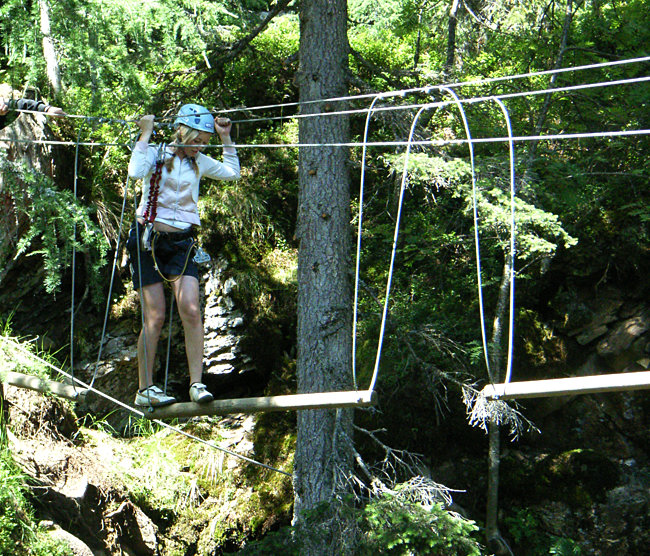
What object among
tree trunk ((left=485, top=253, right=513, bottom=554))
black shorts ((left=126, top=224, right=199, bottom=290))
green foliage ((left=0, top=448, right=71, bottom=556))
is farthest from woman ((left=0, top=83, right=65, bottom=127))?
tree trunk ((left=485, top=253, right=513, bottom=554))

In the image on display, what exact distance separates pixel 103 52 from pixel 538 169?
392 centimetres

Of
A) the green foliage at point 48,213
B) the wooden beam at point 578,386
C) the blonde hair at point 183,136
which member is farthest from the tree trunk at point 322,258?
the wooden beam at point 578,386

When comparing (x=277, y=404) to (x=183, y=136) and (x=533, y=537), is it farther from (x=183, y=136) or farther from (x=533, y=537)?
(x=533, y=537)

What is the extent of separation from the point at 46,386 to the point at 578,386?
304cm

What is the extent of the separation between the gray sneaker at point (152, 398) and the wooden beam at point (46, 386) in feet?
1.35

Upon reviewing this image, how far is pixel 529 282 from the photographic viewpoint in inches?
294

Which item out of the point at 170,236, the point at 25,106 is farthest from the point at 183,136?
the point at 25,106

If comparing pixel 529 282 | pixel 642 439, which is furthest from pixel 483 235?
pixel 642 439

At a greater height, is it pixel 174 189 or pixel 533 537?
pixel 174 189

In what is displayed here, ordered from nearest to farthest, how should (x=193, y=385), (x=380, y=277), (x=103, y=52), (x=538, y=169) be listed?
1. (x=193, y=385)
2. (x=103, y=52)
3. (x=538, y=169)
4. (x=380, y=277)

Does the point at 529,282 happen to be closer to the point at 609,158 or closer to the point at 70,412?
the point at 609,158

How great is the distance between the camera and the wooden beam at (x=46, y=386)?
4176 millimetres

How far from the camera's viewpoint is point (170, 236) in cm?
409

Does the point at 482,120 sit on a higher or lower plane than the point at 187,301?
higher
